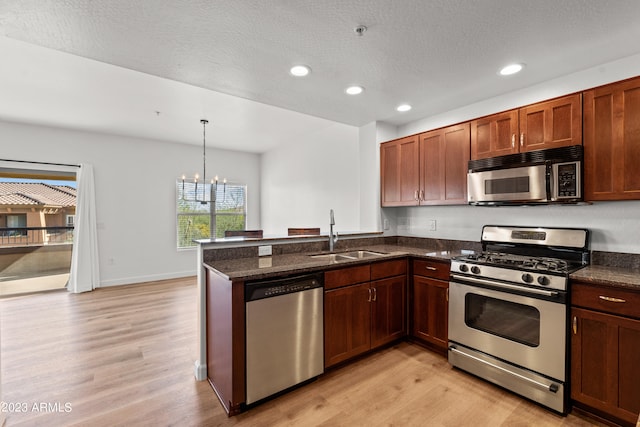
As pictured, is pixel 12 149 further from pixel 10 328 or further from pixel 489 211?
pixel 489 211

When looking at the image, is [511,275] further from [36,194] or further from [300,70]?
[36,194]

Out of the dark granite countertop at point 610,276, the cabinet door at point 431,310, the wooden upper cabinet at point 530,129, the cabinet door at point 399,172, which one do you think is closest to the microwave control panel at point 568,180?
the wooden upper cabinet at point 530,129

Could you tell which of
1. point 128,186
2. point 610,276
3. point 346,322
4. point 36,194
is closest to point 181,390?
point 346,322

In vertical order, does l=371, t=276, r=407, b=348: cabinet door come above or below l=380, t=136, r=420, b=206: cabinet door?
below

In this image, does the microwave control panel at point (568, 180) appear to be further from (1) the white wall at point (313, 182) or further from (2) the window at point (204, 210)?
(2) the window at point (204, 210)

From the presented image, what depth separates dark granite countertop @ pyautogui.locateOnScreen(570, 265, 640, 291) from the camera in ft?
5.61

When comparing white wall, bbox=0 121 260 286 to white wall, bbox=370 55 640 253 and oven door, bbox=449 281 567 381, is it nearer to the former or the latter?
white wall, bbox=370 55 640 253

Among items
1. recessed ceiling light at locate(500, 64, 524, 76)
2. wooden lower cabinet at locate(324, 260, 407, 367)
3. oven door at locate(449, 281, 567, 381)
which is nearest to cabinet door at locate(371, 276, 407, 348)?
wooden lower cabinet at locate(324, 260, 407, 367)

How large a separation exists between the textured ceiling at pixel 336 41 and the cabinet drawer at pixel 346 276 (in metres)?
1.65

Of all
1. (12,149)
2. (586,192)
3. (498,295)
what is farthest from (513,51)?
(12,149)

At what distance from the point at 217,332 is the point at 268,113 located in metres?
3.04

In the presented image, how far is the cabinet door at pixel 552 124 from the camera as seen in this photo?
7.24 feet

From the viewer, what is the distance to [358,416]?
190cm

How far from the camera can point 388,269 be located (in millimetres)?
2760
